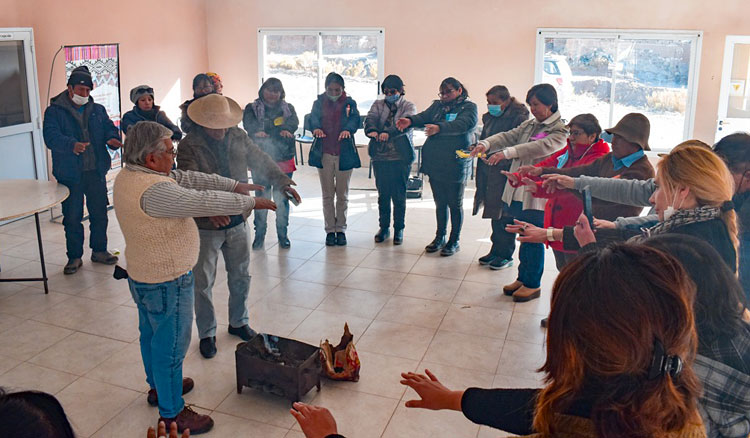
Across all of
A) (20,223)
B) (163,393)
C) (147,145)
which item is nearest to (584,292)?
(147,145)

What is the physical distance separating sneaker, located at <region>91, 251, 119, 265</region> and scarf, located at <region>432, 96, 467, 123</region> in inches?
118

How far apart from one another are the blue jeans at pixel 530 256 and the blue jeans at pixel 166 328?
2.61 metres

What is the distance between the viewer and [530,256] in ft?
16.4

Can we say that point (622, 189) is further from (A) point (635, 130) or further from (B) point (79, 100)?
(B) point (79, 100)

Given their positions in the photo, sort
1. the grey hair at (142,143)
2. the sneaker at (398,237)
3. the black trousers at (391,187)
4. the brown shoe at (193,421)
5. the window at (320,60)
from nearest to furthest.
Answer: the grey hair at (142,143) < the brown shoe at (193,421) < the black trousers at (391,187) < the sneaker at (398,237) < the window at (320,60)

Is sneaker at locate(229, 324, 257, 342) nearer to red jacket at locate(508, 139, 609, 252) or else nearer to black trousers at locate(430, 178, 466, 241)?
red jacket at locate(508, 139, 609, 252)

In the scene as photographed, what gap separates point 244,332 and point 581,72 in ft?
21.7

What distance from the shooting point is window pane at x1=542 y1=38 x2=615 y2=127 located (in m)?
9.03

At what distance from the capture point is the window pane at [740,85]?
8477 mm

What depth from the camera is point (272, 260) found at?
5945 millimetres

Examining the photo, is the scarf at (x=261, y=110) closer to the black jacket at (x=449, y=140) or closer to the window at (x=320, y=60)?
the black jacket at (x=449, y=140)

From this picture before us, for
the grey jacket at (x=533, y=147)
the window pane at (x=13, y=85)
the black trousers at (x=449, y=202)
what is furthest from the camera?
the window pane at (x=13, y=85)

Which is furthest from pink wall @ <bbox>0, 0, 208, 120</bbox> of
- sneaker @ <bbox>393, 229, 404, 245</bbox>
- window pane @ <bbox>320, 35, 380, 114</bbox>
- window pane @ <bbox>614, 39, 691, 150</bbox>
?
window pane @ <bbox>614, 39, 691, 150</bbox>

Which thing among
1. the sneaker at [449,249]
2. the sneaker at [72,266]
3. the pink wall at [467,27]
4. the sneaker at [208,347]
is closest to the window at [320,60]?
the pink wall at [467,27]
